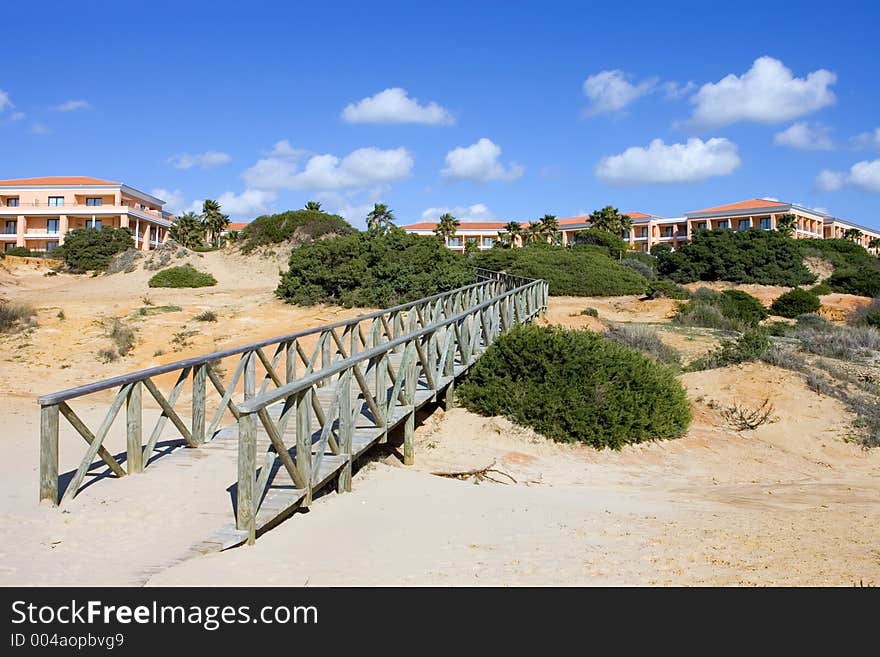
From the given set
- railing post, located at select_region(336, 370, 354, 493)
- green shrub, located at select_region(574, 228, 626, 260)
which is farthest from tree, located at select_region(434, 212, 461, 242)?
railing post, located at select_region(336, 370, 354, 493)

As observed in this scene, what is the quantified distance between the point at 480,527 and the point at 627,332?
38.8 feet

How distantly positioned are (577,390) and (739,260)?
3134 centimetres

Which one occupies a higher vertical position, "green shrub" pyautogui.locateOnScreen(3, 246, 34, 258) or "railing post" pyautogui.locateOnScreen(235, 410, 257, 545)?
"green shrub" pyautogui.locateOnScreen(3, 246, 34, 258)

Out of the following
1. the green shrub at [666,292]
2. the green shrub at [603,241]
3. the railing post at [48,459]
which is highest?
the green shrub at [603,241]

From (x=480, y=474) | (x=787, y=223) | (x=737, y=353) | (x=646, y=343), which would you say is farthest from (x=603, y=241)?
(x=480, y=474)

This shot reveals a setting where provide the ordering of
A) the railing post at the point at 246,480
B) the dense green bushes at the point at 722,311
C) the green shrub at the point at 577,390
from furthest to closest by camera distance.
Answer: the dense green bushes at the point at 722,311
the green shrub at the point at 577,390
the railing post at the point at 246,480

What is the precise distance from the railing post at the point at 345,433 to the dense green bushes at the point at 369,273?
1595cm

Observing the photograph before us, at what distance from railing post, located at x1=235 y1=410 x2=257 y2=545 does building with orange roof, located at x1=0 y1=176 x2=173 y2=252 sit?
178ft

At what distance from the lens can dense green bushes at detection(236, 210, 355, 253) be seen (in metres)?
38.5

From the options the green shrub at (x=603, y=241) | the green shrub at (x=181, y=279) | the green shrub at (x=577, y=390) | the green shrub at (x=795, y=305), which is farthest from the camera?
the green shrub at (x=603, y=241)

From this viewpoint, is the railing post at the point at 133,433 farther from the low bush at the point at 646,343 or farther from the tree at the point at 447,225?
the tree at the point at 447,225

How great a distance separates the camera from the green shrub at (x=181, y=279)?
33.1 m

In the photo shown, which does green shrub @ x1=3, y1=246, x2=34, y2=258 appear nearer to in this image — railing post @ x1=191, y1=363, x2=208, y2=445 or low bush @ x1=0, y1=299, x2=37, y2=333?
low bush @ x1=0, y1=299, x2=37, y2=333

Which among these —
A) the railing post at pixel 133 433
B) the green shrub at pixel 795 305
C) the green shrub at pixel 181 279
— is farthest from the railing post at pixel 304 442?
the green shrub at pixel 181 279
